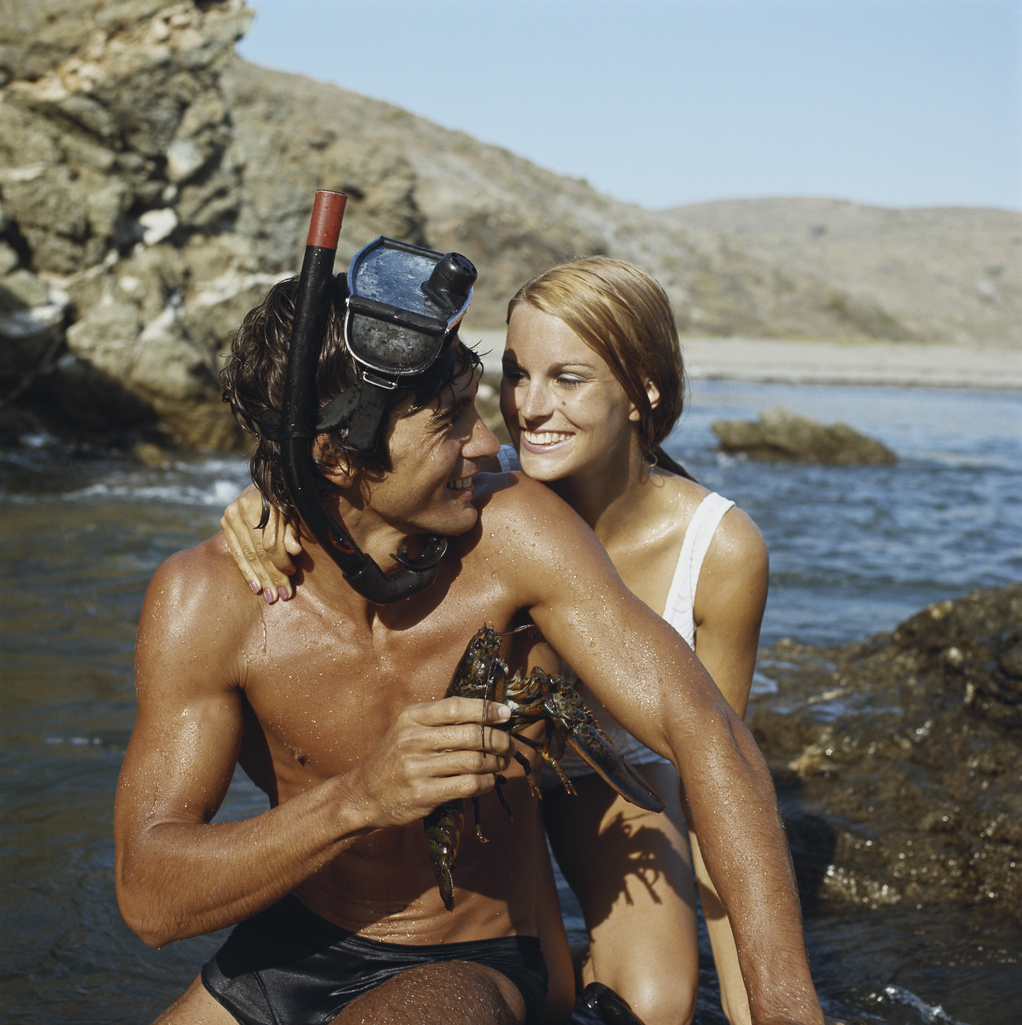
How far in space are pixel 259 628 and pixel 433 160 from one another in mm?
57992

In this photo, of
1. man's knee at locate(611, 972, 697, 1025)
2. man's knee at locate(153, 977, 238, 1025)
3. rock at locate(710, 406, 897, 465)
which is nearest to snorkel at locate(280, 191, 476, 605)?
man's knee at locate(153, 977, 238, 1025)

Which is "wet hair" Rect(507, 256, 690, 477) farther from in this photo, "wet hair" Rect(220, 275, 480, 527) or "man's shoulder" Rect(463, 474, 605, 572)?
"wet hair" Rect(220, 275, 480, 527)

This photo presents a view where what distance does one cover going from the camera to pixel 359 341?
2.10 m

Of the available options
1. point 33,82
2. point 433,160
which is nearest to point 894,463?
A: point 33,82

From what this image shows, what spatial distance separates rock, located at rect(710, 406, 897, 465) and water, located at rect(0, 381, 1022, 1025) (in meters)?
0.55

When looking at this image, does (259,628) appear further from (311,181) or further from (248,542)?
(311,181)

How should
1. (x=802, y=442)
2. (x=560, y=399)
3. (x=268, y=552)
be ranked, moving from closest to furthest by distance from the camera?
(x=268, y=552), (x=560, y=399), (x=802, y=442)

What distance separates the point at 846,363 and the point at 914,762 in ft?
140

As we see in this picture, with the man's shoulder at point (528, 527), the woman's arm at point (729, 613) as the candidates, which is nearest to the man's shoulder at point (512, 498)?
the man's shoulder at point (528, 527)

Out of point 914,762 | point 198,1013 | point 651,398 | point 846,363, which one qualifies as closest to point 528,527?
point 651,398

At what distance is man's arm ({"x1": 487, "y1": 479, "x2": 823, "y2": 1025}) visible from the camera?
76.9 inches

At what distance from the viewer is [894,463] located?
62.4 feet

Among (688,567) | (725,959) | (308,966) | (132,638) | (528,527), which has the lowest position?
(132,638)

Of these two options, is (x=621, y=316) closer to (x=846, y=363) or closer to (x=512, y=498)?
(x=512, y=498)
